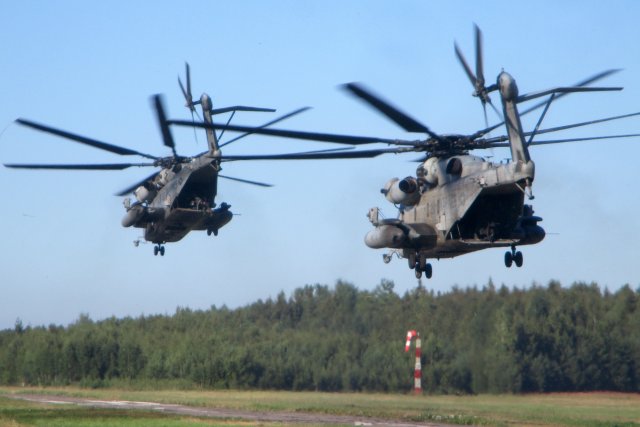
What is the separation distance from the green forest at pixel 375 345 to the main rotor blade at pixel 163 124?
14.6 m

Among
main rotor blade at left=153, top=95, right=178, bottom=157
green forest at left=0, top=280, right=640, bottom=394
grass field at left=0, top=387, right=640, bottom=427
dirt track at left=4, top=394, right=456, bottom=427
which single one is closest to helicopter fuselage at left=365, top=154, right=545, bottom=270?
dirt track at left=4, top=394, right=456, bottom=427

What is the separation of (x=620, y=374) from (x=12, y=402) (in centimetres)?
2564

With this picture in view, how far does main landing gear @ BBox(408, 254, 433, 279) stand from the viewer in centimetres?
2959

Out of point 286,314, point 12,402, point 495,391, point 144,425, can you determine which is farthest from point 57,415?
point 286,314

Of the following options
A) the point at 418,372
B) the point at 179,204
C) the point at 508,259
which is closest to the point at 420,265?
the point at 508,259

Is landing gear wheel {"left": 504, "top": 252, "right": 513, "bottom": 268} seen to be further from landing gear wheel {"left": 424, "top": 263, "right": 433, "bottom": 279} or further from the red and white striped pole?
the red and white striped pole

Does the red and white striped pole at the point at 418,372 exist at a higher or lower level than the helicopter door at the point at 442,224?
lower

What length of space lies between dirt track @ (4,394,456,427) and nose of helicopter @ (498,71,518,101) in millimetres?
10301

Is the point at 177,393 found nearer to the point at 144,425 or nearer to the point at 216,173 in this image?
the point at 216,173

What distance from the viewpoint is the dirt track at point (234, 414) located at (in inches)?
1215

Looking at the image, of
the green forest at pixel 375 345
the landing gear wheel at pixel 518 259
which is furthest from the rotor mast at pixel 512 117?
the green forest at pixel 375 345

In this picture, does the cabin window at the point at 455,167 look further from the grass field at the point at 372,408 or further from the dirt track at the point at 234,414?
the grass field at the point at 372,408

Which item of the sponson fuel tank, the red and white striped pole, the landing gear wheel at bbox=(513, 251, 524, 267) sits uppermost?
the sponson fuel tank

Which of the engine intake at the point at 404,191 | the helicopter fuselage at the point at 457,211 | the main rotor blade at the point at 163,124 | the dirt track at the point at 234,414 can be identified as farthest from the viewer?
the main rotor blade at the point at 163,124
